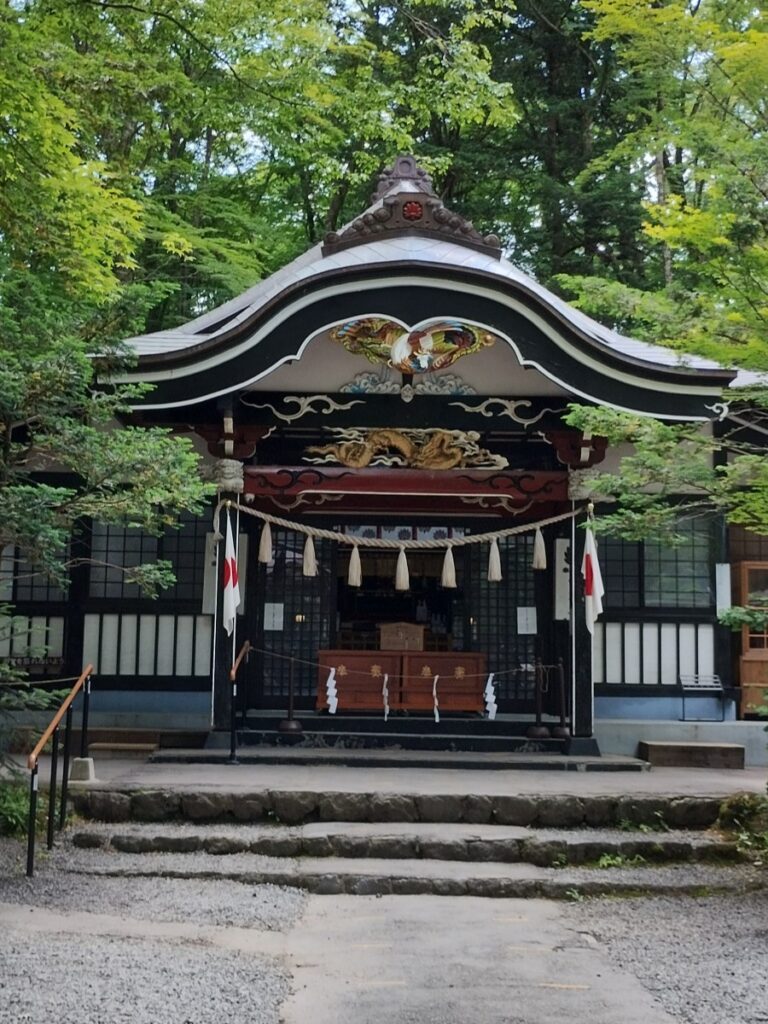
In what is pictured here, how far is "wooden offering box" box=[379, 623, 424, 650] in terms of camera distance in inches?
508

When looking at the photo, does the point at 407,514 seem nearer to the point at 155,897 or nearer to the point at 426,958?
the point at 155,897

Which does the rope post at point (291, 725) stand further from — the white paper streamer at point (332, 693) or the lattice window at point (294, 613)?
the lattice window at point (294, 613)

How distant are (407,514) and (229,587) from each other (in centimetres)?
284

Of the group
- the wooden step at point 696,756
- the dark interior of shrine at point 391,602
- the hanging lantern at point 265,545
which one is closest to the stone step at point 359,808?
the wooden step at point 696,756

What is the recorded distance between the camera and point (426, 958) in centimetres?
577

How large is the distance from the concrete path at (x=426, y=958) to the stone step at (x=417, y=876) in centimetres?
15

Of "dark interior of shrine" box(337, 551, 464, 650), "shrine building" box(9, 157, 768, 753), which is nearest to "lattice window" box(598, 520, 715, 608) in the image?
"shrine building" box(9, 157, 768, 753)

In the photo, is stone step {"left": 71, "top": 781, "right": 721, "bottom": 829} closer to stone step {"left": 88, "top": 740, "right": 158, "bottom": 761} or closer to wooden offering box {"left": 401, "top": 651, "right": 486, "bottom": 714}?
stone step {"left": 88, "top": 740, "right": 158, "bottom": 761}

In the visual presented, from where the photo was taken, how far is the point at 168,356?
1029 cm

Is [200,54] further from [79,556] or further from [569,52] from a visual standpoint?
[569,52]

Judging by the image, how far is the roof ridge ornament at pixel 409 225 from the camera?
11.1 metres

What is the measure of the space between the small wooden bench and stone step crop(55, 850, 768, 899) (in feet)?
15.1

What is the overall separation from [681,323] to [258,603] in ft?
21.4

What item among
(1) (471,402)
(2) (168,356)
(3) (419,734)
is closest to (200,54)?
(2) (168,356)
